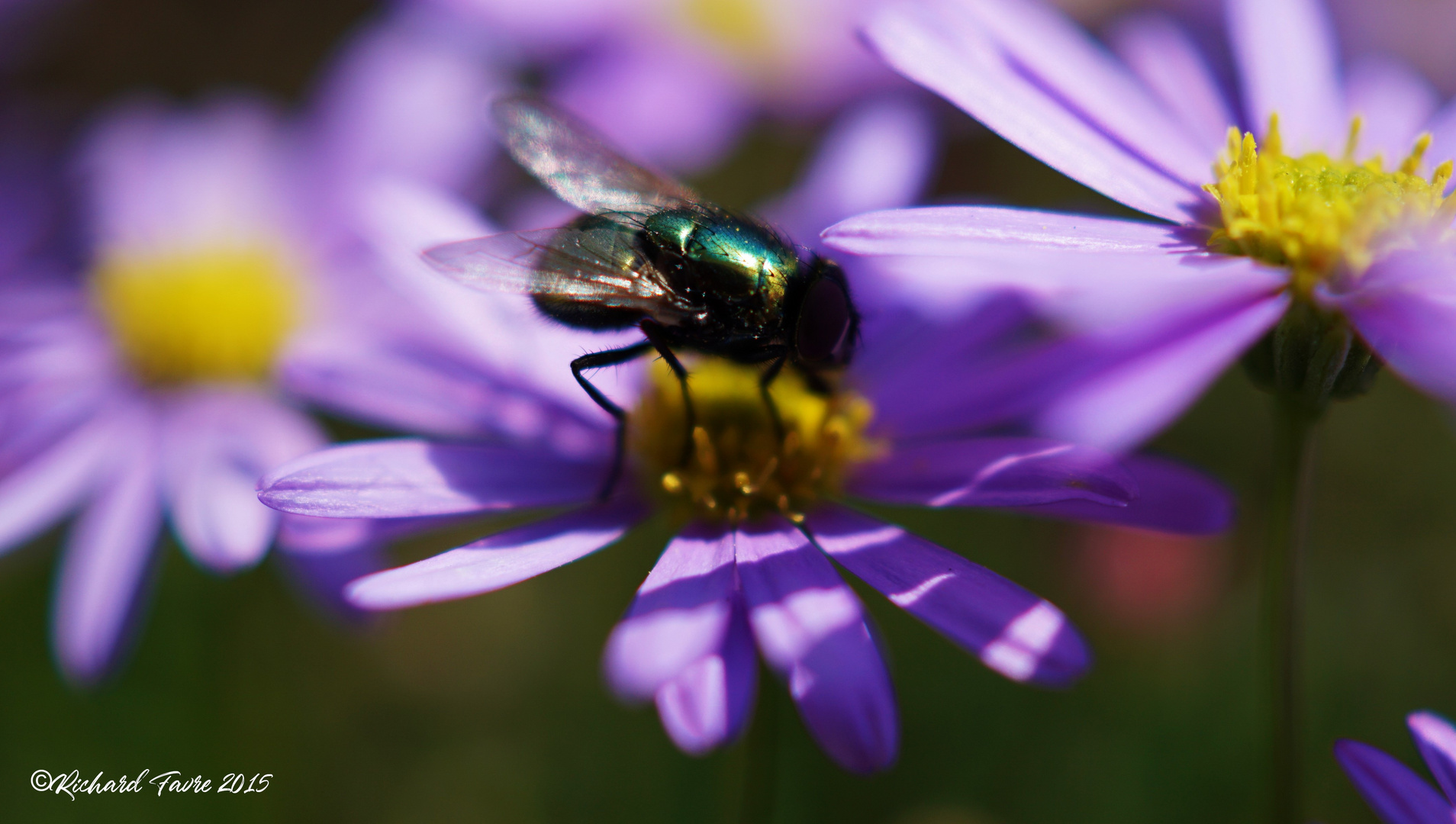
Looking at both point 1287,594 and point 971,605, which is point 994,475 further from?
point 1287,594

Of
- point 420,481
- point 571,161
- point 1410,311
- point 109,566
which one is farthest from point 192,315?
point 1410,311

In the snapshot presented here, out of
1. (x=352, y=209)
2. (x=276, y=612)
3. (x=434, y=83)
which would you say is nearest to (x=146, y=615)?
(x=276, y=612)

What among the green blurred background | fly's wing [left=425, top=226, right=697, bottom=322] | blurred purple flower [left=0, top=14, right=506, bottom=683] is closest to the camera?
fly's wing [left=425, top=226, right=697, bottom=322]

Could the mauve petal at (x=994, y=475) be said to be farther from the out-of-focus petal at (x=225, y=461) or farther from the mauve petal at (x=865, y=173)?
the out-of-focus petal at (x=225, y=461)

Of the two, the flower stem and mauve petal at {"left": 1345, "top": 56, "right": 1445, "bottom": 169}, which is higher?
mauve petal at {"left": 1345, "top": 56, "right": 1445, "bottom": 169}

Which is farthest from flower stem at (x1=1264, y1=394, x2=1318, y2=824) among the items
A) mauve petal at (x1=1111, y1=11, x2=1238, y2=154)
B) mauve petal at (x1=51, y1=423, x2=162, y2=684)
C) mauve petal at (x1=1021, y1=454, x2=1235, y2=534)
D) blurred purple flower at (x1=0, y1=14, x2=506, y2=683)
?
mauve petal at (x1=51, y1=423, x2=162, y2=684)

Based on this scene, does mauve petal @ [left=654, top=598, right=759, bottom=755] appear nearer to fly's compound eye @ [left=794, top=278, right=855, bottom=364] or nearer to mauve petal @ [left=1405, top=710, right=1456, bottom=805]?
fly's compound eye @ [left=794, top=278, right=855, bottom=364]
